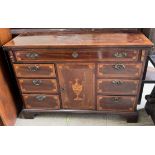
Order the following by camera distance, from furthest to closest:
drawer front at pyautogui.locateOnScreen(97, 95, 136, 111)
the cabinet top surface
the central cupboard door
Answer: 1. drawer front at pyautogui.locateOnScreen(97, 95, 136, 111)
2. the central cupboard door
3. the cabinet top surface

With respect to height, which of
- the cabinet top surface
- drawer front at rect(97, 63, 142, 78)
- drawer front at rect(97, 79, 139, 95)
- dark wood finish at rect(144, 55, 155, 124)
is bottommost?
dark wood finish at rect(144, 55, 155, 124)

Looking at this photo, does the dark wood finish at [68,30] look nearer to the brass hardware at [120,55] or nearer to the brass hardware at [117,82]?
the brass hardware at [120,55]

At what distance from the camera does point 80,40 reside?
1.29m

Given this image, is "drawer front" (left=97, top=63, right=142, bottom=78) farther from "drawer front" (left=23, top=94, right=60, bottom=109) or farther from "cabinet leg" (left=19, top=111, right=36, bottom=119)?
"cabinet leg" (left=19, top=111, right=36, bottom=119)

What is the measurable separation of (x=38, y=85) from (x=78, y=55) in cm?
44

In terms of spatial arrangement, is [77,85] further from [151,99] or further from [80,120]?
[151,99]

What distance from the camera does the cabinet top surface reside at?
1.20 meters

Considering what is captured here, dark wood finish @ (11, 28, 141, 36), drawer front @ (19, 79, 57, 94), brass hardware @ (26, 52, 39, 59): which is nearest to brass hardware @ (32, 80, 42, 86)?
drawer front @ (19, 79, 57, 94)

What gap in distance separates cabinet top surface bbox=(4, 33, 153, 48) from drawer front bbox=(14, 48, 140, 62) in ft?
0.14

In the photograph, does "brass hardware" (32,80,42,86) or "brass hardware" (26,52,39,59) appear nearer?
"brass hardware" (26,52,39,59)

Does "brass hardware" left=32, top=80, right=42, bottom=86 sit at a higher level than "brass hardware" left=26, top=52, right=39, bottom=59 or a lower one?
lower
